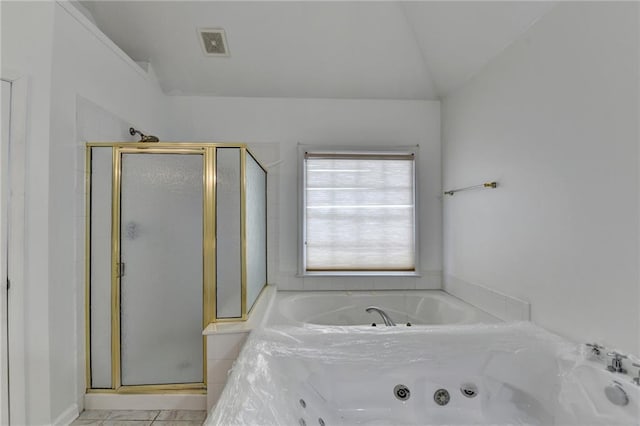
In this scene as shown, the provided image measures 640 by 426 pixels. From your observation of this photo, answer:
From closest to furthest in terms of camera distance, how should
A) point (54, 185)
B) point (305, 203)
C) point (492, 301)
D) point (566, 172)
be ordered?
point (566, 172) < point (54, 185) < point (492, 301) < point (305, 203)

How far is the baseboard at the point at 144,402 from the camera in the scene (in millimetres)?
1737

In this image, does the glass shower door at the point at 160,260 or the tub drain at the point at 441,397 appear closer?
the tub drain at the point at 441,397

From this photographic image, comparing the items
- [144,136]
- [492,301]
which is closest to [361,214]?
[492,301]

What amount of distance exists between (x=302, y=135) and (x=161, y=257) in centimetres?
145

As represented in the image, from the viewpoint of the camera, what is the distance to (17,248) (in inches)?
56.9

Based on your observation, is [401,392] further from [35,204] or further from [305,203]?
[35,204]

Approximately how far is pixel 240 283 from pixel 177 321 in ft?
1.47

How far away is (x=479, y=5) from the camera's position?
5.53 feet

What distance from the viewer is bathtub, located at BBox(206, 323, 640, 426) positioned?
138cm

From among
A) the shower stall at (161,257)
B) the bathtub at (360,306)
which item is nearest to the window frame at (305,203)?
the bathtub at (360,306)

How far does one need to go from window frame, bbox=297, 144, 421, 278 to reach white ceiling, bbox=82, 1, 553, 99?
44cm

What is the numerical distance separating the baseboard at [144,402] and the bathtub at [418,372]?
0.67 meters

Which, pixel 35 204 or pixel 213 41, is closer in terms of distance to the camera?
pixel 35 204

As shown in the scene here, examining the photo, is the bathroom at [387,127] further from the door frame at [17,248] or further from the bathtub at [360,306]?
the bathtub at [360,306]
